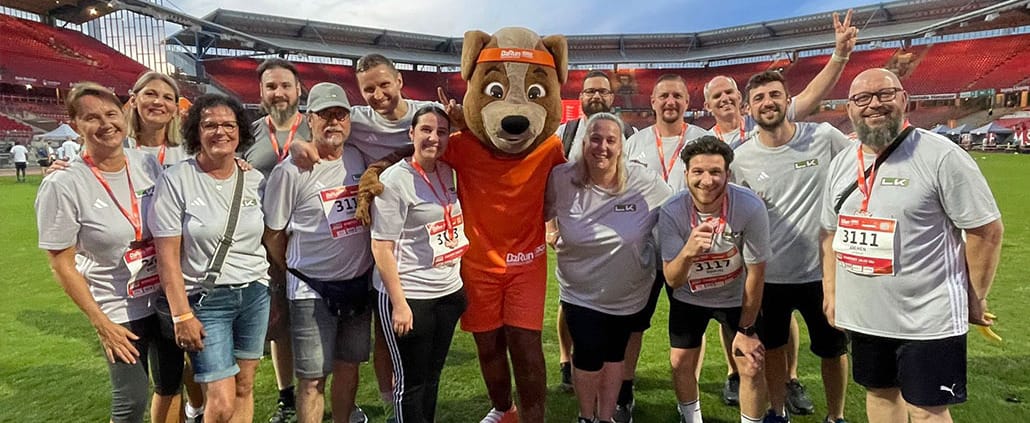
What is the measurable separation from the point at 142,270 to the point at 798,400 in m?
3.50

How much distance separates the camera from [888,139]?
228cm

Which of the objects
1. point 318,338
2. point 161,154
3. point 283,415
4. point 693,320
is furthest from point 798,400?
point 161,154

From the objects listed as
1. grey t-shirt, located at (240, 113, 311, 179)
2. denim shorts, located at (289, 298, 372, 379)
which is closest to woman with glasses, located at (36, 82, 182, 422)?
denim shorts, located at (289, 298, 372, 379)

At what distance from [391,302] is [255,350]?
2.22 ft

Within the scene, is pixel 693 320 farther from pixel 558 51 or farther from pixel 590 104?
pixel 590 104

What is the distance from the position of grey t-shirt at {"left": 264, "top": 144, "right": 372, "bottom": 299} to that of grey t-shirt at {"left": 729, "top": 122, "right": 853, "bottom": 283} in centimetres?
206

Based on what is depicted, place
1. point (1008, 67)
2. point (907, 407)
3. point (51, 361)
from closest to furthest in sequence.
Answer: point (907, 407), point (51, 361), point (1008, 67)

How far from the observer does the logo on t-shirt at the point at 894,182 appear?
2.20m

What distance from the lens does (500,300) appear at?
2766 mm

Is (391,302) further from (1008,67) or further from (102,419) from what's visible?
(1008,67)

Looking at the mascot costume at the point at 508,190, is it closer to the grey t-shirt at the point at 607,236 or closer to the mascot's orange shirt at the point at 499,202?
the mascot's orange shirt at the point at 499,202

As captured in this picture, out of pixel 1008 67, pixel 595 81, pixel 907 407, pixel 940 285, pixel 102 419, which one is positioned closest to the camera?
pixel 940 285

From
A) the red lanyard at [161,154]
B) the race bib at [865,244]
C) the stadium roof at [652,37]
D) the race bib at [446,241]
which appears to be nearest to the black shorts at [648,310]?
the race bib at [865,244]

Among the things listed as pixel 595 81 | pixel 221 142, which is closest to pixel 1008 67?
pixel 595 81
